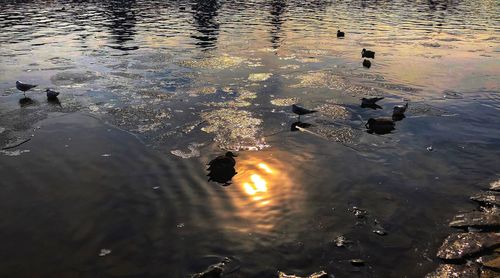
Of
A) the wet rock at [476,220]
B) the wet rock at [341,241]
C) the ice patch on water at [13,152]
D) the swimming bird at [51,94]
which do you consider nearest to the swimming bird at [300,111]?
the wet rock at [476,220]

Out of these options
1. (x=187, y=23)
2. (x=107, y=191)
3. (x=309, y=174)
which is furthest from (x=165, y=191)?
(x=187, y=23)

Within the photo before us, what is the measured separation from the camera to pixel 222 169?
11617 millimetres

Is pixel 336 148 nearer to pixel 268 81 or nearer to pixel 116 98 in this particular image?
pixel 268 81

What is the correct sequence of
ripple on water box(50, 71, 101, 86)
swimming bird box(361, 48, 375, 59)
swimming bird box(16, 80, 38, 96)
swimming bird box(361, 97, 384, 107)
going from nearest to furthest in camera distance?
1. swimming bird box(361, 97, 384, 107)
2. swimming bird box(16, 80, 38, 96)
3. ripple on water box(50, 71, 101, 86)
4. swimming bird box(361, 48, 375, 59)

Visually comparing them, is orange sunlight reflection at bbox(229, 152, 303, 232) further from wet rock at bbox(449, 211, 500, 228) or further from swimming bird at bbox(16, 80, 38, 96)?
swimming bird at bbox(16, 80, 38, 96)

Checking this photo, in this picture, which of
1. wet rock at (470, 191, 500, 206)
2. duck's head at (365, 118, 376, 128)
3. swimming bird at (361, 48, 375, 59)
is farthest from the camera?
swimming bird at (361, 48, 375, 59)

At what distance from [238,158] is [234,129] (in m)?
2.48

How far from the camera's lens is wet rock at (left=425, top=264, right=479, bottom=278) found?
7691 millimetres

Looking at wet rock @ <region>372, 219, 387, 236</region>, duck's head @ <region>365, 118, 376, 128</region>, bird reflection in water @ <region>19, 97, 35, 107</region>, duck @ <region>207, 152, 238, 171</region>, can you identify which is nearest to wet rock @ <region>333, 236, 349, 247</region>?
wet rock @ <region>372, 219, 387, 236</region>

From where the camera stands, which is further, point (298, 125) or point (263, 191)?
point (298, 125)

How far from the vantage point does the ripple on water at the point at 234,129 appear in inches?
535

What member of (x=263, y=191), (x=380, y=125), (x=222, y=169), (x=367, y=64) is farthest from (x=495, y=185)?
(x=367, y=64)

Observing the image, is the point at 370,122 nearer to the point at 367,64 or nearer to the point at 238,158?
the point at 238,158

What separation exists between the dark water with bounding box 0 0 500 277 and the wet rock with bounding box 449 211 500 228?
296 millimetres
